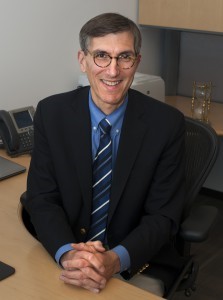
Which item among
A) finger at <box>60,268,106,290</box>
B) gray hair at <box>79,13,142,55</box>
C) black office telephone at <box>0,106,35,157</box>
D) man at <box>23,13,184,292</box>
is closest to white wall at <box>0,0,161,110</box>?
black office telephone at <box>0,106,35,157</box>

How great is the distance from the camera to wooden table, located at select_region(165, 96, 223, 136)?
291 cm

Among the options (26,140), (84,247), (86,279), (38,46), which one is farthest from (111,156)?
(38,46)

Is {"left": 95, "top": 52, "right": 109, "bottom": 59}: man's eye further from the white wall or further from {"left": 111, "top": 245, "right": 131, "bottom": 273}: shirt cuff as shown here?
the white wall

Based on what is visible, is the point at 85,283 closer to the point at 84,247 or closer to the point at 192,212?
the point at 84,247

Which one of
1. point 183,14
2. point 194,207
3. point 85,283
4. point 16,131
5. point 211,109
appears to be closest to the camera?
point 85,283

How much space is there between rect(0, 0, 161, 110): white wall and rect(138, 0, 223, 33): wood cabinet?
0.26 meters

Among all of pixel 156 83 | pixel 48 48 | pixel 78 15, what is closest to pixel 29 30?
pixel 48 48

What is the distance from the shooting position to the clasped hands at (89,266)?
1.36 metres

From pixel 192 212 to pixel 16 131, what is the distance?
3.18 ft

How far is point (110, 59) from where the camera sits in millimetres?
1647

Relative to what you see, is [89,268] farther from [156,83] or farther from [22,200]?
[156,83]

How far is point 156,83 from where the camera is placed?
3.09 metres

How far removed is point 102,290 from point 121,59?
73 centimetres

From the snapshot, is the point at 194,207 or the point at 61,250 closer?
the point at 61,250
